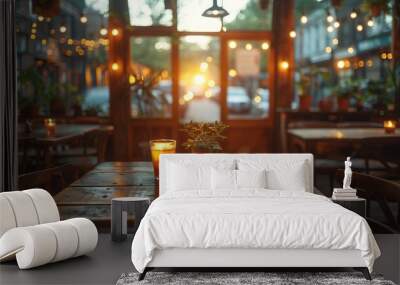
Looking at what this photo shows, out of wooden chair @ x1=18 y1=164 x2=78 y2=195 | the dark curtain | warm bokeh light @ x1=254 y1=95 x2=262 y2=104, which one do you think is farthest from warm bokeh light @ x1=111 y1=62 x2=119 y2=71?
warm bokeh light @ x1=254 y1=95 x2=262 y2=104

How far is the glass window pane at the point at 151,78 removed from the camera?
25.9 ft

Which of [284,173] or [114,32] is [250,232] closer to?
[284,173]

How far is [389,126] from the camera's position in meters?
7.94

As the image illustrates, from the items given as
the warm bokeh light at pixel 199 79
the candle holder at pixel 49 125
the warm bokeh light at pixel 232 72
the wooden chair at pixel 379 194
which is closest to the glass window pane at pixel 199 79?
the warm bokeh light at pixel 199 79

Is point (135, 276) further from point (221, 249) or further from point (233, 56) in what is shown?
point (233, 56)

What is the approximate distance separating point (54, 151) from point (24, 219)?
197 cm

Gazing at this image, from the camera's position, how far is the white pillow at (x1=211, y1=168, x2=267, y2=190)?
6730mm

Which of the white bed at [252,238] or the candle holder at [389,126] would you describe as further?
the candle holder at [389,126]

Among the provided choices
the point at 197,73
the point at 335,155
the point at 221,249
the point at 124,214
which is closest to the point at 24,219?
the point at 124,214

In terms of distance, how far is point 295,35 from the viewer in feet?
25.8

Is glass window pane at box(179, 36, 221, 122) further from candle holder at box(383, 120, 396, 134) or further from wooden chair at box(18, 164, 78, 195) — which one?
candle holder at box(383, 120, 396, 134)

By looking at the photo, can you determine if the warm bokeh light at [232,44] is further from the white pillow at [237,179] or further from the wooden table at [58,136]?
the white pillow at [237,179]

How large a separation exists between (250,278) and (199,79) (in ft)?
9.77

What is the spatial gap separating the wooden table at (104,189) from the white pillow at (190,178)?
0.99 meters
